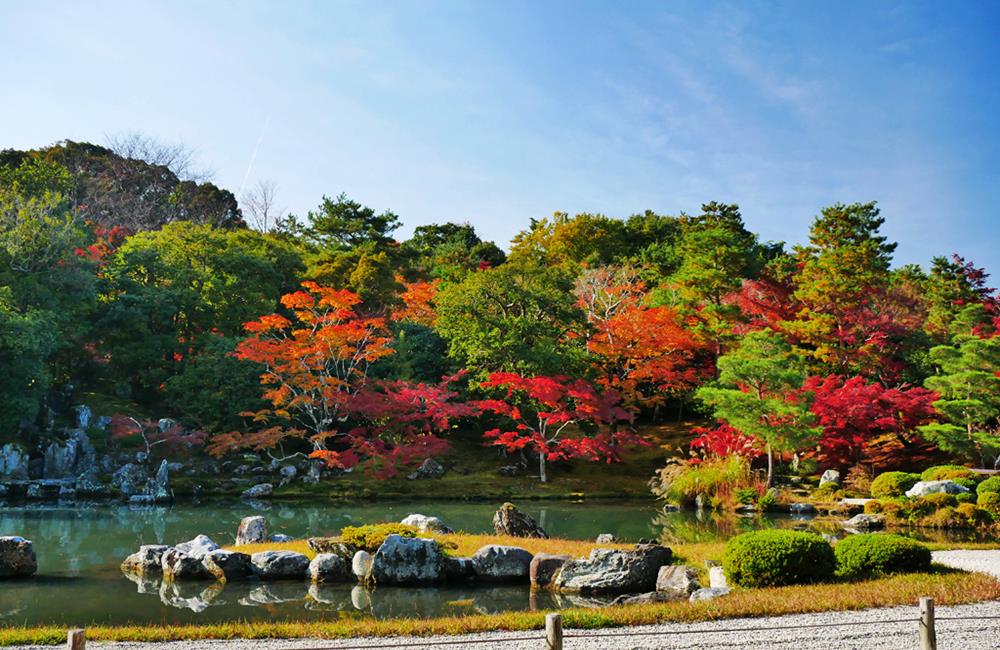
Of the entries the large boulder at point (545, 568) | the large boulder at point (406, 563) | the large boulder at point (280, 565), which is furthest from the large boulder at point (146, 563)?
the large boulder at point (545, 568)

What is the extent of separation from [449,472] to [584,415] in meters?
4.69

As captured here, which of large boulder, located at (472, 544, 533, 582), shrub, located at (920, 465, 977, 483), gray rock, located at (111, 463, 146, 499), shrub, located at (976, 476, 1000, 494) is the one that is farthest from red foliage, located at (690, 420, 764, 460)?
gray rock, located at (111, 463, 146, 499)

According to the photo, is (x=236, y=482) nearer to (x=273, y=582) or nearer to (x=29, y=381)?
(x=29, y=381)

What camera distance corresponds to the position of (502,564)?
449 inches

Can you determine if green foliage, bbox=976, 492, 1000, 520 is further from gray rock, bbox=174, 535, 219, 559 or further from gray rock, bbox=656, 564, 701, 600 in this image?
gray rock, bbox=174, 535, 219, 559

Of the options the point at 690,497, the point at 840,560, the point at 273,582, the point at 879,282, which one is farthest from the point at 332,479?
the point at 879,282

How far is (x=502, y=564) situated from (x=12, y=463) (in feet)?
54.1

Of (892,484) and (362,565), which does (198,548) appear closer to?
(362,565)

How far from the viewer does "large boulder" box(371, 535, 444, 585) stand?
11203 mm

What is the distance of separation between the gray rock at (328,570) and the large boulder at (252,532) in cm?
272

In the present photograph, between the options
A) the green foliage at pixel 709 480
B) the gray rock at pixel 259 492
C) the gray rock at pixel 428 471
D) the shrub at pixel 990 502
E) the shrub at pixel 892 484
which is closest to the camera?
the shrub at pixel 990 502

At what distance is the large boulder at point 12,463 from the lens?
20938mm

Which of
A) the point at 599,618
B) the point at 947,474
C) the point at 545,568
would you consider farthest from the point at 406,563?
the point at 947,474

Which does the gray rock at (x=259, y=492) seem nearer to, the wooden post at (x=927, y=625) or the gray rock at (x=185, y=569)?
the gray rock at (x=185, y=569)
